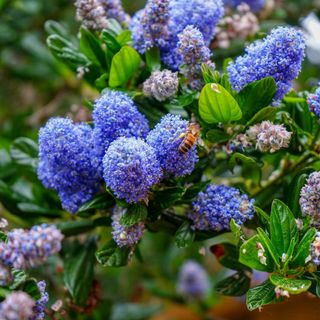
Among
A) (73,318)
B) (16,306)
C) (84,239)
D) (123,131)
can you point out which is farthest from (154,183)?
(73,318)

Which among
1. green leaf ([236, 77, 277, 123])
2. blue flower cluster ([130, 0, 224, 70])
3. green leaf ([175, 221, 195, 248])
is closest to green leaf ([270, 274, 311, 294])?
green leaf ([175, 221, 195, 248])

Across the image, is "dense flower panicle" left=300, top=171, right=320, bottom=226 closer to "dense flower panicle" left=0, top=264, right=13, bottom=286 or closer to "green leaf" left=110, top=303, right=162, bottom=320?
"dense flower panicle" left=0, top=264, right=13, bottom=286

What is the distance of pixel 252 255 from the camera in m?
0.82

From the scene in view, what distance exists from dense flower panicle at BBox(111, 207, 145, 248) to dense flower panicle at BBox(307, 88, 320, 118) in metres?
0.31

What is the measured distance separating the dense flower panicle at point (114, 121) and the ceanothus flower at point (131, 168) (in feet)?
0.15

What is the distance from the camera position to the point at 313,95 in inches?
35.2

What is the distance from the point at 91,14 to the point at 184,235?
40 cm

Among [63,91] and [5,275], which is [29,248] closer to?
[5,275]

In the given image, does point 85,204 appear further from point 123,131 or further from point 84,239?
point 84,239

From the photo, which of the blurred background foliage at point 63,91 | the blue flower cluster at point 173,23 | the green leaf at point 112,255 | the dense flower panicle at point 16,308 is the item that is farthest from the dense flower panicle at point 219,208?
the blurred background foliage at point 63,91

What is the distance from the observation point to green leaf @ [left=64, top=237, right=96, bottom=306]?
1.05 m

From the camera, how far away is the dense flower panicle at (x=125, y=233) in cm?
89

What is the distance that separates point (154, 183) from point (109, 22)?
13.4 inches

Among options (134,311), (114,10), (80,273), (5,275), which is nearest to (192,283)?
(134,311)
